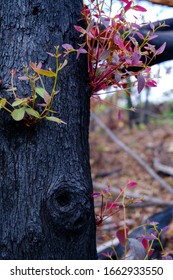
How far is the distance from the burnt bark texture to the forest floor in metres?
2.12

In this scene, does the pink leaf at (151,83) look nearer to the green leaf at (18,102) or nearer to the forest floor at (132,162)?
the green leaf at (18,102)

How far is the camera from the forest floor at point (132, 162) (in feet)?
12.8

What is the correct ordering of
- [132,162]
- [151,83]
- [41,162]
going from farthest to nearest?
[132,162] < [151,83] < [41,162]

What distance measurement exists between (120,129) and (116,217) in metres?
3.51

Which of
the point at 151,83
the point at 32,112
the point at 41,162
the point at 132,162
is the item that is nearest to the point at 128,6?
the point at 151,83

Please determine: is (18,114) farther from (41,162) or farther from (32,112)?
(41,162)

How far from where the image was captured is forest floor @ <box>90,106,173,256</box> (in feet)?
12.8

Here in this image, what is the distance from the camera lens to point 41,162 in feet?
4.13

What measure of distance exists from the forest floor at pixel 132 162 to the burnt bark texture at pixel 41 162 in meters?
2.12

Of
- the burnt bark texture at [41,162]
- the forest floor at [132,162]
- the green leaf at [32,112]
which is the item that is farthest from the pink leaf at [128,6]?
the forest floor at [132,162]

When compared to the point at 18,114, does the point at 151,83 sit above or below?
above

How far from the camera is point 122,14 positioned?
1272mm

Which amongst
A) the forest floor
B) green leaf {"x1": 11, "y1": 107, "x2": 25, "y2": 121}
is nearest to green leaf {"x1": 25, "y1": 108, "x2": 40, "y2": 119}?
green leaf {"x1": 11, "y1": 107, "x2": 25, "y2": 121}

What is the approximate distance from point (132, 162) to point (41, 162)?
4219 millimetres
